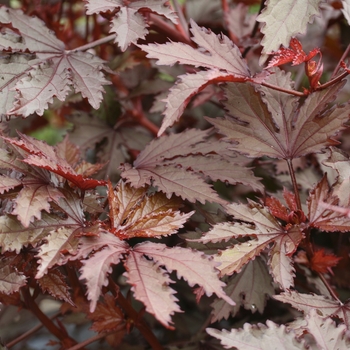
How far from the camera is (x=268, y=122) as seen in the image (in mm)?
787

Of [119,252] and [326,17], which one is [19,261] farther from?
[326,17]

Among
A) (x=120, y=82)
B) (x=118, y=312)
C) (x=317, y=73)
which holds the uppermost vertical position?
(x=317, y=73)

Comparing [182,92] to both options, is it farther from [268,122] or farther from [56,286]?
[56,286]

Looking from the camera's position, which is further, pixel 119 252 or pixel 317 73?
pixel 317 73

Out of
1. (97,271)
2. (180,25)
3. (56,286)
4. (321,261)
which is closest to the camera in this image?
(97,271)

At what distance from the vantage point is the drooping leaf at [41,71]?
0.76 m

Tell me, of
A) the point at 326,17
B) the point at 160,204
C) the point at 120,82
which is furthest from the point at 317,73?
the point at 326,17

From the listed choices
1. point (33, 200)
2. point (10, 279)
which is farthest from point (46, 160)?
point (10, 279)

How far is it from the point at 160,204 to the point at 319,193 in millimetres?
240

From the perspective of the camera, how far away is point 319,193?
0.73m

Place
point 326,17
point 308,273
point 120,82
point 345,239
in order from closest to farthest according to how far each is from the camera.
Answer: point 308,273 < point 345,239 < point 120,82 < point 326,17

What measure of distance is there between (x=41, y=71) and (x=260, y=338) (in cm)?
54

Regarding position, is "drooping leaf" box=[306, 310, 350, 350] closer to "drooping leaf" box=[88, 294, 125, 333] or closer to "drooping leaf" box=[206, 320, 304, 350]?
"drooping leaf" box=[206, 320, 304, 350]

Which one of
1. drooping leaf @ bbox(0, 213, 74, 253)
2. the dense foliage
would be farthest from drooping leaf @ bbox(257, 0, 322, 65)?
drooping leaf @ bbox(0, 213, 74, 253)
